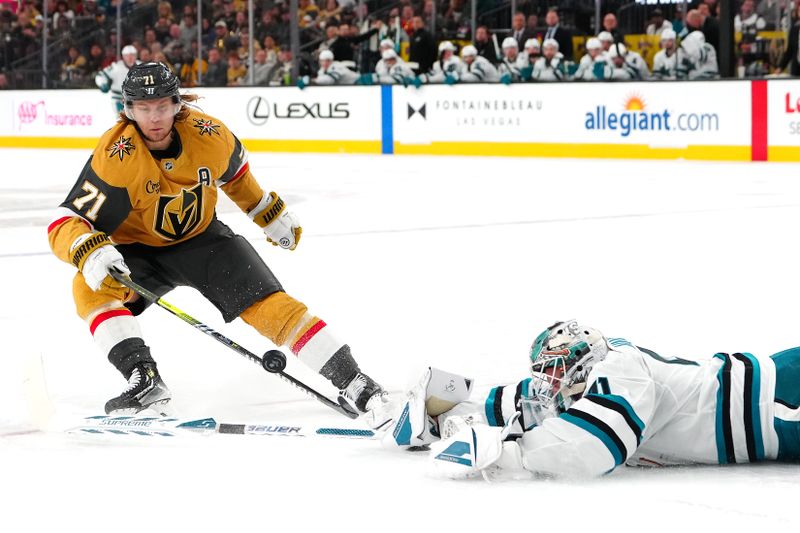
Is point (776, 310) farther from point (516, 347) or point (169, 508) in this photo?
point (169, 508)

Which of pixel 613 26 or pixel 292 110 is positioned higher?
pixel 613 26

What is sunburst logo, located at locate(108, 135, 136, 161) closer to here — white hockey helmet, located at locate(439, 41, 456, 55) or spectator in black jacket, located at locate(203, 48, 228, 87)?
white hockey helmet, located at locate(439, 41, 456, 55)

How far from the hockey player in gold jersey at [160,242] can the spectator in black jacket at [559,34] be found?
9.75 m

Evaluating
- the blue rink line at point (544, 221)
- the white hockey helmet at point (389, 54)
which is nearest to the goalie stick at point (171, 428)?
the blue rink line at point (544, 221)

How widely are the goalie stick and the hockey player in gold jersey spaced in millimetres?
165

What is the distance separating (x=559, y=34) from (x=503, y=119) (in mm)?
1007

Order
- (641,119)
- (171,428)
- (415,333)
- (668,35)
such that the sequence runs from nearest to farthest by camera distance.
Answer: (171,428) → (415,333) → (668,35) → (641,119)

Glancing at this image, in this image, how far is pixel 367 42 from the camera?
49.0ft

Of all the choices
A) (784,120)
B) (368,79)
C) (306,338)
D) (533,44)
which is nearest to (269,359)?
(306,338)

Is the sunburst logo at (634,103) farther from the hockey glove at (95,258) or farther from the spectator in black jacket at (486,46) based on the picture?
the hockey glove at (95,258)

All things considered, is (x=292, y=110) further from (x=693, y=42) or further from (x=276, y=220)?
(x=276, y=220)

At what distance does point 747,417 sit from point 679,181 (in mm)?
7807

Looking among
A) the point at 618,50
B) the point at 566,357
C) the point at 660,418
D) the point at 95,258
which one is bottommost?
the point at 660,418

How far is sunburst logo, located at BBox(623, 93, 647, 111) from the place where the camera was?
1261 centimetres
